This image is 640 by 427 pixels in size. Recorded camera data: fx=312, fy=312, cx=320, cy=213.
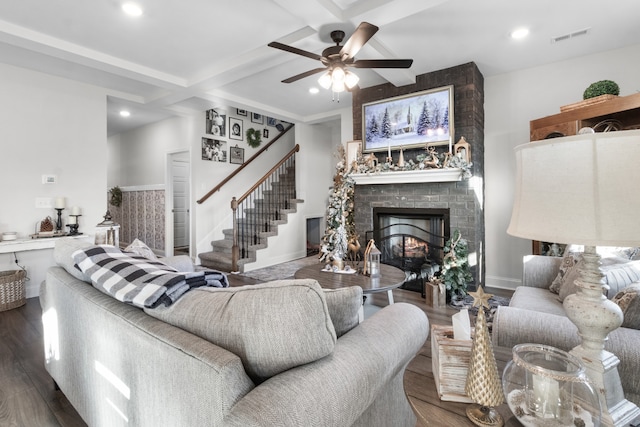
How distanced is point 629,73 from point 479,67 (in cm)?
143

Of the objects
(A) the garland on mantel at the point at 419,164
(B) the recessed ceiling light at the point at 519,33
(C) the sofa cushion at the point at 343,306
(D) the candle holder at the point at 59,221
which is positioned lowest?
(C) the sofa cushion at the point at 343,306

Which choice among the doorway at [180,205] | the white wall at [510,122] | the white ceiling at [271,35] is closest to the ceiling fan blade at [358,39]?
the white ceiling at [271,35]

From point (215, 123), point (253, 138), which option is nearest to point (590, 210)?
point (215, 123)

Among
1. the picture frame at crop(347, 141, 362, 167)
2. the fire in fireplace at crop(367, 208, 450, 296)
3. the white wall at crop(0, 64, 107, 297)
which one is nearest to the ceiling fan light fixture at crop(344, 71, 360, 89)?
the picture frame at crop(347, 141, 362, 167)

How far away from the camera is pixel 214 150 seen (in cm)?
579

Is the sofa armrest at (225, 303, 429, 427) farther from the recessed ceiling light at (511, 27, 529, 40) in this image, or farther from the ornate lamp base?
the recessed ceiling light at (511, 27, 529, 40)

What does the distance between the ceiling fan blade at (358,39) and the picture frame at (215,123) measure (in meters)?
3.83

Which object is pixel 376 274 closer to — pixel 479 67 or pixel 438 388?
pixel 438 388

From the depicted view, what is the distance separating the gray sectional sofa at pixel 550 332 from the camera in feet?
3.80

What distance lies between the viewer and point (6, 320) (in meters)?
3.04

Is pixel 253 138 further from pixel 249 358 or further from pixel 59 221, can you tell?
pixel 249 358

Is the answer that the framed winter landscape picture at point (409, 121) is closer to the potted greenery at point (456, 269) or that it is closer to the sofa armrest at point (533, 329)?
the potted greenery at point (456, 269)

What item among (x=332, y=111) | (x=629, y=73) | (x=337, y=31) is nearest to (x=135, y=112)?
(x=332, y=111)

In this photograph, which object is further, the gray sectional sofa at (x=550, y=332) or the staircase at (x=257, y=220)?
the staircase at (x=257, y=220)
